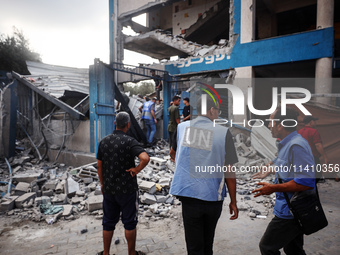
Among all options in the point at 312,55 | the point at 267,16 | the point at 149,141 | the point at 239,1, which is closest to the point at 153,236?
the point at 149,141

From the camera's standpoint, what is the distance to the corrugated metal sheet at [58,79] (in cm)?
795

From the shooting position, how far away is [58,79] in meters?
8.67

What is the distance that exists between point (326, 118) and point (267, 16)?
9054mm

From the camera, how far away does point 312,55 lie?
9.02 m

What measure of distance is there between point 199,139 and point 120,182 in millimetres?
1167

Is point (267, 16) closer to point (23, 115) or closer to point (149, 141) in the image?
point (149, 141)

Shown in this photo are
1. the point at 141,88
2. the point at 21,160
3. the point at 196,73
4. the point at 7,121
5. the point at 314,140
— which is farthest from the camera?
the point at 141,88

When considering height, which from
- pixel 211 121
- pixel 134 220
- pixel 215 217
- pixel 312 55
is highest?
pixel 312 55

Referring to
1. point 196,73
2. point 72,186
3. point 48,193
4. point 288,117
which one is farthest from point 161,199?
point 196,73

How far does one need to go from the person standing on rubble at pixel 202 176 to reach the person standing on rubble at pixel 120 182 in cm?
75

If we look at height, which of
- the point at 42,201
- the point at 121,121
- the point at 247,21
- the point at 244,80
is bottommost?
the point at 42,201

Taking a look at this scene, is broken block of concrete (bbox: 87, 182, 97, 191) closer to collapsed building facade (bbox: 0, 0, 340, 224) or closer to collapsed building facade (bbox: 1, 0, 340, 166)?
collapsed building facade (bbox: 0, 0, 340, 224)

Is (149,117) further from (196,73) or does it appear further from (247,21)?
(247,21)

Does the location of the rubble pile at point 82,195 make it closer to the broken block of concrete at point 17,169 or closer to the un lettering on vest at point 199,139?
the broken block of concrete at point 17,169
